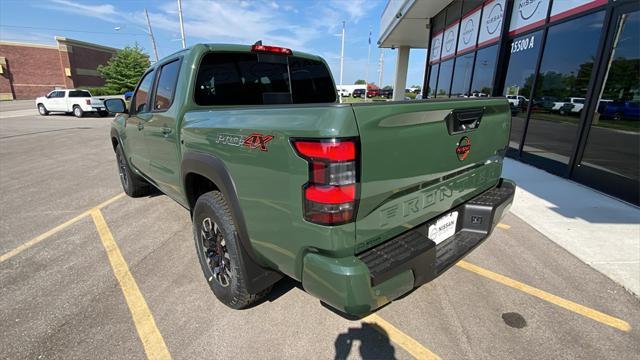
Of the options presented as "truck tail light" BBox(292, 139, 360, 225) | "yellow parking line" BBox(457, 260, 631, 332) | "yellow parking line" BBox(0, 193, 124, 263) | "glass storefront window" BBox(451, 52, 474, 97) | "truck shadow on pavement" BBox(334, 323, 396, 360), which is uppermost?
"glass storefront window" BBox(451, 52, 474, 97)

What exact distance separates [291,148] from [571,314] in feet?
8.55

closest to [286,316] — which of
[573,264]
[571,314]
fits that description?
[571,314]

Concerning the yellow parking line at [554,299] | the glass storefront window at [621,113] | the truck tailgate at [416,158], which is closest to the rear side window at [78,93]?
the yellow parking line at [554,299]

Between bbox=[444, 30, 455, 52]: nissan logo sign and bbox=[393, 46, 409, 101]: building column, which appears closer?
bbox=[444, 30, 455, 52]: nissan logo sign

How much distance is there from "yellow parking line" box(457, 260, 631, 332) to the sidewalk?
586mm

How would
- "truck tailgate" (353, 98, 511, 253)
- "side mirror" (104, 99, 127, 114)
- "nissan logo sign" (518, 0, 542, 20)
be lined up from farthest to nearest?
"nissan logo sign" (518, 0, 542, 20)
"side mirror" (104, 99, 127, 114)
"truck tailgate" (353, 98, 511, 253)

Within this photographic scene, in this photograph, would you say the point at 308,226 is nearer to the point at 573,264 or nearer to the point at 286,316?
the point at 286,316

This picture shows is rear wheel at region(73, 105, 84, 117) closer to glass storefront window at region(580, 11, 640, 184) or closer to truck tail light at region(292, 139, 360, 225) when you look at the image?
truck tail light at region(292, 139, 360, 225)

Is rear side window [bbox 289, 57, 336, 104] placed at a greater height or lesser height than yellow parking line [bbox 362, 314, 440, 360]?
greater

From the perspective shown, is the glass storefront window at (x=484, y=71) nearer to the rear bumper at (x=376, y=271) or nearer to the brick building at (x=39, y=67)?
the rear bumper at (x=376, y=271)

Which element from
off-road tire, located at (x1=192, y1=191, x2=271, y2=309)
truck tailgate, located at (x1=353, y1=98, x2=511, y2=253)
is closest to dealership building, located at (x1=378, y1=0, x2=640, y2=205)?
truck tailgate, located at (x1=353, y1=98, x2=511, y2=253)

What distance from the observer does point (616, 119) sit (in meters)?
5.46

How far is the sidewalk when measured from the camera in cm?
323

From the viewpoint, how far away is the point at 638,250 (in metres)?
3.44
